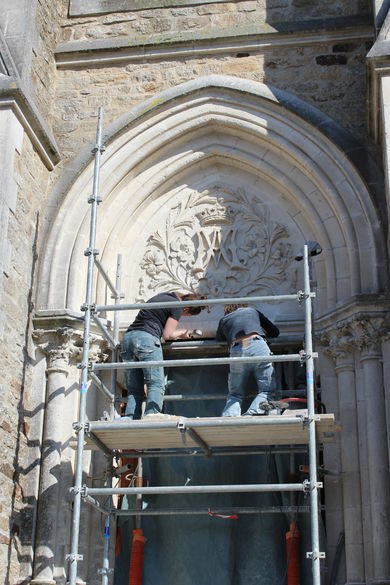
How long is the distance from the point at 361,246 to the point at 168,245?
67.5 inches

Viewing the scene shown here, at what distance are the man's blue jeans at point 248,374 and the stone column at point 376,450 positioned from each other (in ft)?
2.34

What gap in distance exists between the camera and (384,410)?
27.1 feet

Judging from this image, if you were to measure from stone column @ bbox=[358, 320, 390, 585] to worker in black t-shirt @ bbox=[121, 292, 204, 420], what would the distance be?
1379 mm

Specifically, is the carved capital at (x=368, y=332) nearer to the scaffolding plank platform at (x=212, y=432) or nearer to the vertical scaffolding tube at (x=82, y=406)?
the scaffolding plank platform at (x=212, y=432)

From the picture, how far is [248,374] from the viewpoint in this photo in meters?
8.41

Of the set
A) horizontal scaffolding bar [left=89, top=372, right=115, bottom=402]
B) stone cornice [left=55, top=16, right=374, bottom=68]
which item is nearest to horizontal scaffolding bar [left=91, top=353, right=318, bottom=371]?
horizontal scaffolding bar [left=89, top=372, right=115, bottom=402]

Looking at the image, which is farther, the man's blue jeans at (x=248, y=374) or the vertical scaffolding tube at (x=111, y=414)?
the man's blue jeans at (x=248, y=374)

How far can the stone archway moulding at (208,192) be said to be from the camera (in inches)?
367

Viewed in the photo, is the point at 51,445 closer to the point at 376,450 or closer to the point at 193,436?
the point at 193,436

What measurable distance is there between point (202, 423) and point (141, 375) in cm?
105

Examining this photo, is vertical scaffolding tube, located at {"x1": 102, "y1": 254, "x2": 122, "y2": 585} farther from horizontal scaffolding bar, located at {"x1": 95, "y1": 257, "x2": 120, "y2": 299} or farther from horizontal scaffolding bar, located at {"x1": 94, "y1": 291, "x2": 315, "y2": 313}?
horizontal scaffolding bar, located at {"x1": 94, "y1": 291, "x2": 315, "y2": 313}

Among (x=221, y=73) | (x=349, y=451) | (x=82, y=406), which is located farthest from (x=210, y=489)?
(x=221, y=73)

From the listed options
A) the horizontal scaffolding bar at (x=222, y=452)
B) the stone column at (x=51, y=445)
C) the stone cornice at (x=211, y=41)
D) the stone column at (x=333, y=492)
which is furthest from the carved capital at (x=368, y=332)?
the stone cornice at (x=211, y=41)

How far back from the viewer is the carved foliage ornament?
9516 millimetres
